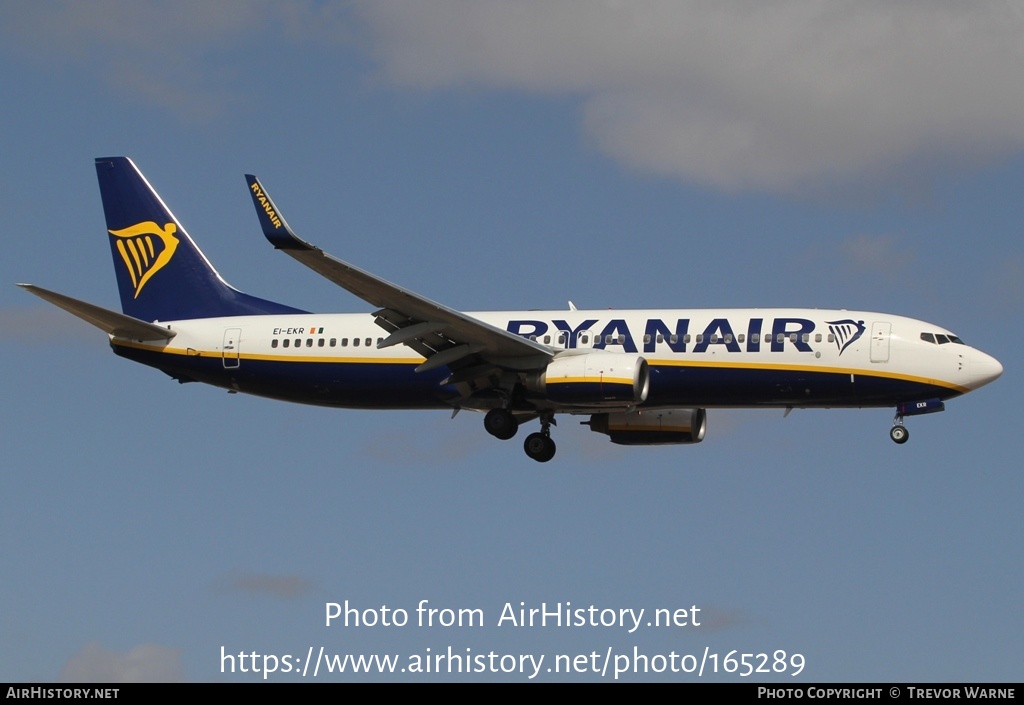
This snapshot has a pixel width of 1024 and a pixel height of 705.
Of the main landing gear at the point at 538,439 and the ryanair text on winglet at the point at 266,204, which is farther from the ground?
the ryanair text on winglet at the point at 266,204

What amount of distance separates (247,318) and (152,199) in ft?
22.3

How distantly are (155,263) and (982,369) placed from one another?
90.6 ft

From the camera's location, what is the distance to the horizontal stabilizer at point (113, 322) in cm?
4947

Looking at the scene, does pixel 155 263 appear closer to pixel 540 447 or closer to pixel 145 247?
pixel 145 247

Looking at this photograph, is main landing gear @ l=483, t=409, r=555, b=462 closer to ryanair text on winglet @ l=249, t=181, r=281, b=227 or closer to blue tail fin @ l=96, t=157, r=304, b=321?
blue tail fin @ l=96, t=157, r=304, b=321

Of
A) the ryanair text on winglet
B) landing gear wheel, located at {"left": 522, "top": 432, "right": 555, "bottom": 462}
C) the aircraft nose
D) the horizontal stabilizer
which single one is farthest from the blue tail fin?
the aircraft nose

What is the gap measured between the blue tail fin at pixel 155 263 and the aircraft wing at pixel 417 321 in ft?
24.6

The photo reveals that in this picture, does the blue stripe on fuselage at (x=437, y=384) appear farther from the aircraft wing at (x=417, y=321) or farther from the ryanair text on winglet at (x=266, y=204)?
the ryanair text on winglet at (x=266, y=204)

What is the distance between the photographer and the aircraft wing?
41750 mm

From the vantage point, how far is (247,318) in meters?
53.5

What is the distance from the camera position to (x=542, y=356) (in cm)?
4806

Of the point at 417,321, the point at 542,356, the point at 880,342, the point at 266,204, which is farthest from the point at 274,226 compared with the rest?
the point at 880,342

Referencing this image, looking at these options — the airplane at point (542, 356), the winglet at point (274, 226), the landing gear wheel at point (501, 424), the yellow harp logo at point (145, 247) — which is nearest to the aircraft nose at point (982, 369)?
the airplane at point (542, 356)
